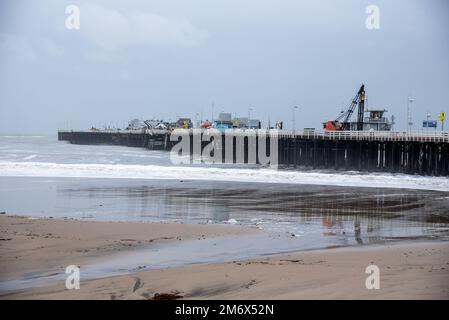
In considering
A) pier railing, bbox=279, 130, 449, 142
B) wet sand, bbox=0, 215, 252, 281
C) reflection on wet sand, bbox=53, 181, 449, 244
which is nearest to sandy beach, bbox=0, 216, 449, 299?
wet sand, bbox=0, 215, 252, 281

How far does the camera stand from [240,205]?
19703 millimetres

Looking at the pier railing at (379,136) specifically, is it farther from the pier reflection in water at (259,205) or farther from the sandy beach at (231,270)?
the sandy beach at (231,270)

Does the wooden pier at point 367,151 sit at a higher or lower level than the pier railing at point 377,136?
lower

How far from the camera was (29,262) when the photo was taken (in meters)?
9.77

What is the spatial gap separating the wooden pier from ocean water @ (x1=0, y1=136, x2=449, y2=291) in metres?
3.18

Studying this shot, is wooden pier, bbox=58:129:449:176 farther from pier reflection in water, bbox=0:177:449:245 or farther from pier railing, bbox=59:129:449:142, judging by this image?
pier reflection in water, bbox=0:177:449:245

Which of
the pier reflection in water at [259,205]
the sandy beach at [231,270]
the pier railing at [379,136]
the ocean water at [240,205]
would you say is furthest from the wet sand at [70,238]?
the pier railing at [379,136]

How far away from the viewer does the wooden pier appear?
36.4 m

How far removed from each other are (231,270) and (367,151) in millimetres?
32930

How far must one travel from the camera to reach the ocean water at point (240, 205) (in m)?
11.7

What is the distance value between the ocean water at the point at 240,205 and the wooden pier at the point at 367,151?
10.4ft

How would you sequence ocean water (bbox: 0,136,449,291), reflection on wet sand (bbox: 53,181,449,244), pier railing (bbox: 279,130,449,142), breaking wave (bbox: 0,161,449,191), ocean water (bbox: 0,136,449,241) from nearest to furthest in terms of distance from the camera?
ocean water (bbox: 0,136,449,291), reflection on wet sand (bbox: 53,181,449,244), ocean water (bbox: 0,136,449,241), breaking wave (bbox: 0,161,449,191), pier railing (bbox: 279,130,449,142)
